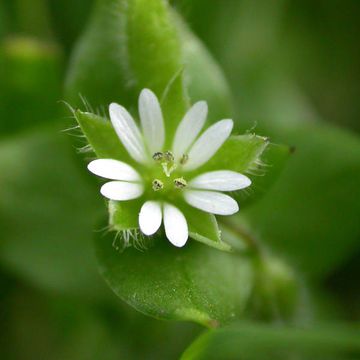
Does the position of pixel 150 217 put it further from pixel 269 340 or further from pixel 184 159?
pixel 269 340

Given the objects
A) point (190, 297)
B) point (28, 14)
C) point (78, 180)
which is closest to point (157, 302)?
point (190, 297)

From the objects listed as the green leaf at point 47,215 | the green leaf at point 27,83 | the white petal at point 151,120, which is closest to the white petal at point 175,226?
the white petal at point 151,120

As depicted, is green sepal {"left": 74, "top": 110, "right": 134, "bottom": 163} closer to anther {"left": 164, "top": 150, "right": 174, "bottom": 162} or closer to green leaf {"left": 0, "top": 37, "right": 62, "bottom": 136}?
anther {"left": 164, "top": 150, "right": 174, "bottom": 162}

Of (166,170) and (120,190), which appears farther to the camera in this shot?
(166,170)

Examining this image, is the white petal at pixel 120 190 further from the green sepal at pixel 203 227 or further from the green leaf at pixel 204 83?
the green leaf at pixel 204 83

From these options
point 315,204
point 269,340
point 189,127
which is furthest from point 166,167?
point 315,204

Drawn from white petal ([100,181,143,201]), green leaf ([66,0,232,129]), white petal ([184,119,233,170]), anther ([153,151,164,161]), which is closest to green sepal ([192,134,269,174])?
white petal ([184,119,233,170])

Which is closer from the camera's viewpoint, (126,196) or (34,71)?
(126,196)

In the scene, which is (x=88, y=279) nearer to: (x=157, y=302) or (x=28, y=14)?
(x=157, y=302)
